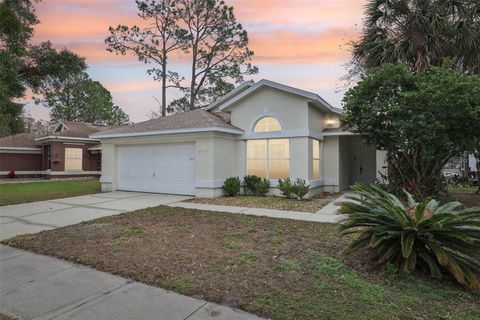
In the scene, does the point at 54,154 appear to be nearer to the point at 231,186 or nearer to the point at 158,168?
the point at 158,168

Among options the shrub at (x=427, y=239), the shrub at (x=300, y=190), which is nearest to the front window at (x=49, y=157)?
the shrub at (x=300, y=190)

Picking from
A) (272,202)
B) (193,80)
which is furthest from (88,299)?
(193,80)

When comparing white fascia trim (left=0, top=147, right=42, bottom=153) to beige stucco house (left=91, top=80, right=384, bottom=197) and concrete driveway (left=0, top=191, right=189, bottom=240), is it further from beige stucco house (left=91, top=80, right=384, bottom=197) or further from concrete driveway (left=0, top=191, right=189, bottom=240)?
concrete driveway (left=0, top=191, right=189, bottom=240)

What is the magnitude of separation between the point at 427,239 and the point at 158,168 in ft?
38.1

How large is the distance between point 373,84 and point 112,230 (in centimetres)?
893

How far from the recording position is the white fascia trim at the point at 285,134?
12211mm

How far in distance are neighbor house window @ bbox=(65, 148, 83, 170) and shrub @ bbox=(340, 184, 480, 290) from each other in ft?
87.1

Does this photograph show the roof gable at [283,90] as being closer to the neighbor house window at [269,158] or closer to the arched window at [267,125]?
Answer: the arched window at [267,125]

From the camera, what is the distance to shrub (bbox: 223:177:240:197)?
41.1ft

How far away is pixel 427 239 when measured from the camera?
4227mm

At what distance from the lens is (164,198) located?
1242 cm

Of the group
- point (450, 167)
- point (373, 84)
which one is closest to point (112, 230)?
point (373, 84)

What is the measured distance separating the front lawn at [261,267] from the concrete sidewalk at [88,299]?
0.64ft

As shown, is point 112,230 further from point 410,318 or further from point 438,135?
point 438,135
